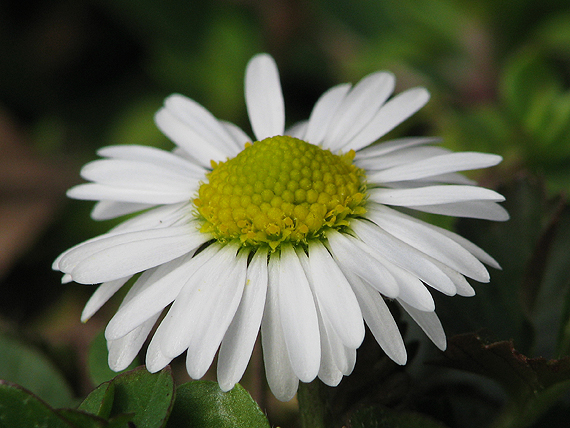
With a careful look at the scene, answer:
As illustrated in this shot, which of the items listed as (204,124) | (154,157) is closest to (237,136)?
(204,124)

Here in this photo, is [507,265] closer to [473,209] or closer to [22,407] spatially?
[473,209]

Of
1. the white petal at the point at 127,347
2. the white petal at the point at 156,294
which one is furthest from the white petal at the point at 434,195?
the white petal at the point at 127,347

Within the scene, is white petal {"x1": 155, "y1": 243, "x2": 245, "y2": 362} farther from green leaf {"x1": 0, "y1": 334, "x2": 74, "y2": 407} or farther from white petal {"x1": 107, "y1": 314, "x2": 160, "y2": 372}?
green leaf {"x1": 0, "y1": 334, "x2": 74, "y2": 407}

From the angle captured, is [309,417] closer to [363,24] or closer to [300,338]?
[300,338]

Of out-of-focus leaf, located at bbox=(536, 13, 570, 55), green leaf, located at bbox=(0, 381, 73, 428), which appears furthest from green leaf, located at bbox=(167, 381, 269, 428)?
out-of-focus leaf, located at bbox=(536, 13, 570, 55)

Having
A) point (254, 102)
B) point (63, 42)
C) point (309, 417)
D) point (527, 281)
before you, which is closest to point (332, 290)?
point (309, 417)

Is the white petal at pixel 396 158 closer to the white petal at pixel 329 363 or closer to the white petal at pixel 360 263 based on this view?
the white petal at pixel 360 263
